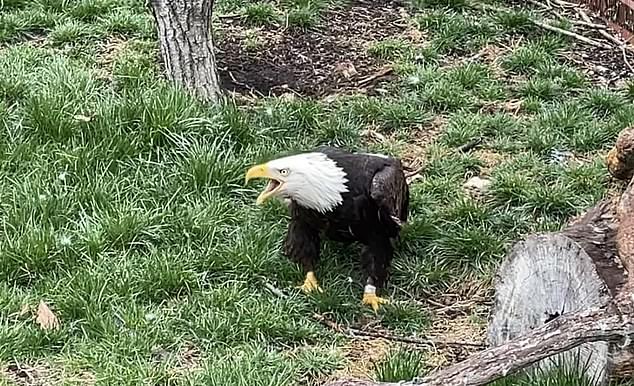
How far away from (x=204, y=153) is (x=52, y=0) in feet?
8.38

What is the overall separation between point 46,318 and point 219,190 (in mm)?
1198

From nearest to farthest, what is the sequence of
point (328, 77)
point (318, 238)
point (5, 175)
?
point (318, 238) → point (5, 175) → point (328, 77)

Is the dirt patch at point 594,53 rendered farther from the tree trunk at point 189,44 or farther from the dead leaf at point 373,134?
the tree trunk at point 189,44

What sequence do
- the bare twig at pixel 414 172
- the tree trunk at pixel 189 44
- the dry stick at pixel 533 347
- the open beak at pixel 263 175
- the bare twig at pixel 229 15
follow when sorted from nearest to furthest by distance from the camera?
the dry stick at pixel 533 347, the open beak at pixel 263 175, the bare twig at pixel 414 172, the tree trunk at pixel 189 44, the bare twig at pixel 229 15

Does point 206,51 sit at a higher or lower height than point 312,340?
higher

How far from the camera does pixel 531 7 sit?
785 cm

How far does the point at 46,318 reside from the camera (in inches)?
165

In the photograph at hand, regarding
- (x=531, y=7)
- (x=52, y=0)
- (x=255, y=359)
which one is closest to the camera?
(x=255, y=359)

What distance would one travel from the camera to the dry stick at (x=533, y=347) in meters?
3.04

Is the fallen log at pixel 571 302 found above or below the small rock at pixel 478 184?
above

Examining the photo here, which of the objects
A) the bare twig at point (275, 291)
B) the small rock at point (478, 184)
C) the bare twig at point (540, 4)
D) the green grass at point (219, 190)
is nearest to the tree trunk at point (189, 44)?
the green grass at point (219, 190)

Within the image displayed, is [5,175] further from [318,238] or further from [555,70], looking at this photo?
[555,70]

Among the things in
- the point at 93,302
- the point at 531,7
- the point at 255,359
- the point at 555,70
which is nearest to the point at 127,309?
the point at 93,302

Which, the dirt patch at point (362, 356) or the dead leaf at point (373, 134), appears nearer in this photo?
the dirt patch at point (362, 356)
